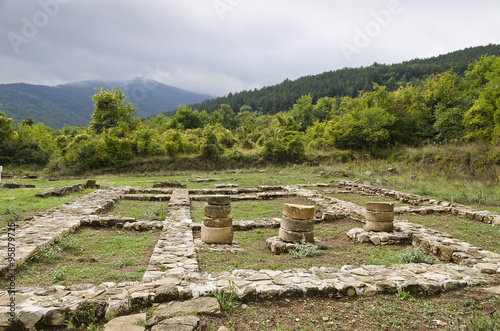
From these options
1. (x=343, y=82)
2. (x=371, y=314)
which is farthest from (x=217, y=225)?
(x=343, y=82)

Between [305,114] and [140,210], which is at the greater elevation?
[305,114]

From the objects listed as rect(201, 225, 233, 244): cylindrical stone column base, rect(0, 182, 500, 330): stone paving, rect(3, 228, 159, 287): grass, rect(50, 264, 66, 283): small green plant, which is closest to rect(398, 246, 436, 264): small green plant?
rect(0, 182, 500, 330): stone paving

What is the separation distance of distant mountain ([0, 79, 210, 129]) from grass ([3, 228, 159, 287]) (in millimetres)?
34515

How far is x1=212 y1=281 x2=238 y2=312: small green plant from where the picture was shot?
371 cm

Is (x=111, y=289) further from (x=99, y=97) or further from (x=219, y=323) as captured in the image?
(x=99, y=97)

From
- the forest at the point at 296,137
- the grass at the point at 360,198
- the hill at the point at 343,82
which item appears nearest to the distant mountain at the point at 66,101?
the forest at the point at 296,137

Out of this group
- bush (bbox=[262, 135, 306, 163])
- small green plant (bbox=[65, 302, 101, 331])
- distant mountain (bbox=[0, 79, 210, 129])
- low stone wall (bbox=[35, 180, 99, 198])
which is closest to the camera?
small green plant (bbox=[65, 302, 101, 331])

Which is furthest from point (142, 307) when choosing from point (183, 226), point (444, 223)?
point (444, 223)

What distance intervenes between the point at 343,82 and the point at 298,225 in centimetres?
8842

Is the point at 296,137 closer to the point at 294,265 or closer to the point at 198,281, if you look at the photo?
the point at 294,265

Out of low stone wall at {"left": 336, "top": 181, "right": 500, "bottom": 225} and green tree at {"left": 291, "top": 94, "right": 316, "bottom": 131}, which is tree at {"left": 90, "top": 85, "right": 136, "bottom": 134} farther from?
green tree at {"left": 291, "top": 94, "right": 316, "bottom": 131}

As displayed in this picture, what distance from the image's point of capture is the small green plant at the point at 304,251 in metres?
6.25

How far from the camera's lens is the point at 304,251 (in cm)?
632

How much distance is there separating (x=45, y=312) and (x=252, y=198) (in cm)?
1158
